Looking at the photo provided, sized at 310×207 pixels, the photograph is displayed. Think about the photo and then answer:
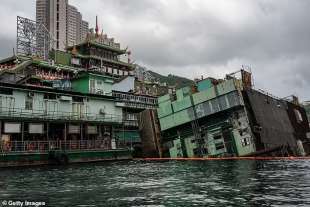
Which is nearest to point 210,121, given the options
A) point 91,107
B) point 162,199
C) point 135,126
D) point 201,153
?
point 201,153

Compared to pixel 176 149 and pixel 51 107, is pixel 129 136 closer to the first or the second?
pixel 176 149

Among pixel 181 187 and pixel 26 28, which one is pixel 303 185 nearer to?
pixel 181 187

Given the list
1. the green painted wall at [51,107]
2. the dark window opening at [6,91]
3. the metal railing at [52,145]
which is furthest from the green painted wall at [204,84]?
the dark window opening at [6,91]

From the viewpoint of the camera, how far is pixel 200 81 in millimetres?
50281

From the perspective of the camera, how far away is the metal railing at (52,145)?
39.2m

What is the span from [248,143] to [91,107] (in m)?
20.9

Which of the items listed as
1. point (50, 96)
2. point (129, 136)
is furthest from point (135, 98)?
point (50, 96)

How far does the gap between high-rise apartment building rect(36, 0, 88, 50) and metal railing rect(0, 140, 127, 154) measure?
11220cm

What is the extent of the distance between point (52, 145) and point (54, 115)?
3621 millimetres

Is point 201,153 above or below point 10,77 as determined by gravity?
below

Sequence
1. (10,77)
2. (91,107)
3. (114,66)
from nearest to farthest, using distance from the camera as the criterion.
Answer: (91,107) → (10,77) → (114,66)

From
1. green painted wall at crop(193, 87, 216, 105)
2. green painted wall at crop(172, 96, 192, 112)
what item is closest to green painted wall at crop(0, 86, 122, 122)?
green painted wall at crop(172, 96, 192, 112)

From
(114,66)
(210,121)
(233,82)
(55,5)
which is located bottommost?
(210,121)

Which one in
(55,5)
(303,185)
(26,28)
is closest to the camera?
(303,185)
